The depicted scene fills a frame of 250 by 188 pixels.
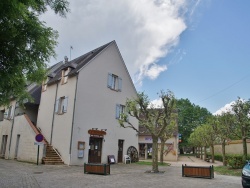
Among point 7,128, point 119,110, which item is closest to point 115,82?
point 119,110

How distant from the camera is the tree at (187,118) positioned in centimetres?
5686

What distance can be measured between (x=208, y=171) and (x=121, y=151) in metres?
11.9

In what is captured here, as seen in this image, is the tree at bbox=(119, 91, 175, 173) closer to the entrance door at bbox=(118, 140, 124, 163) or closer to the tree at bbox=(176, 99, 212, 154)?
the entrance door at bbox=(118, 140, 124, 163)

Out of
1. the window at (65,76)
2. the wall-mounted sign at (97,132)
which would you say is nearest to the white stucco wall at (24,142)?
the wall-mounted sign at (97,132)

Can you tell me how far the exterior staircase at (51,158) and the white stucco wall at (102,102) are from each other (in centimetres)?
131

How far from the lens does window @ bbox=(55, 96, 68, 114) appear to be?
2165cm

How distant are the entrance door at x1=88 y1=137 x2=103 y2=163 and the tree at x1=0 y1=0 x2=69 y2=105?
1581 cm

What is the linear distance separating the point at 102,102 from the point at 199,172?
37.6 feet

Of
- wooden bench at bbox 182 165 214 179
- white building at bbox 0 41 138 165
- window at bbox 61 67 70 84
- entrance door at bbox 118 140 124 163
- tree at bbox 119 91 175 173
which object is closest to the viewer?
wooden bench at bbox 182 165 214 179

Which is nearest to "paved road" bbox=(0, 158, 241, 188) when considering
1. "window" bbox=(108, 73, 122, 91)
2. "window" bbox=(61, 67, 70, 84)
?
"window" bbox=(61, 67, 70, 84)

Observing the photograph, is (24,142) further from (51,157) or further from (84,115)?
(84,115)

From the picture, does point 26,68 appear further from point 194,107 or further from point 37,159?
point 194,107

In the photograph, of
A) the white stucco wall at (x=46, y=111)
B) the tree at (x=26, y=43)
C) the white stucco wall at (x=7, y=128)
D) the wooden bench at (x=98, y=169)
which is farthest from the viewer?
the white stucco wall at (x=7, y=128)

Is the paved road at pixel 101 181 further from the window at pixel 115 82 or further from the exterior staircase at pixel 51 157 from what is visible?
the window at pixel 115 82
